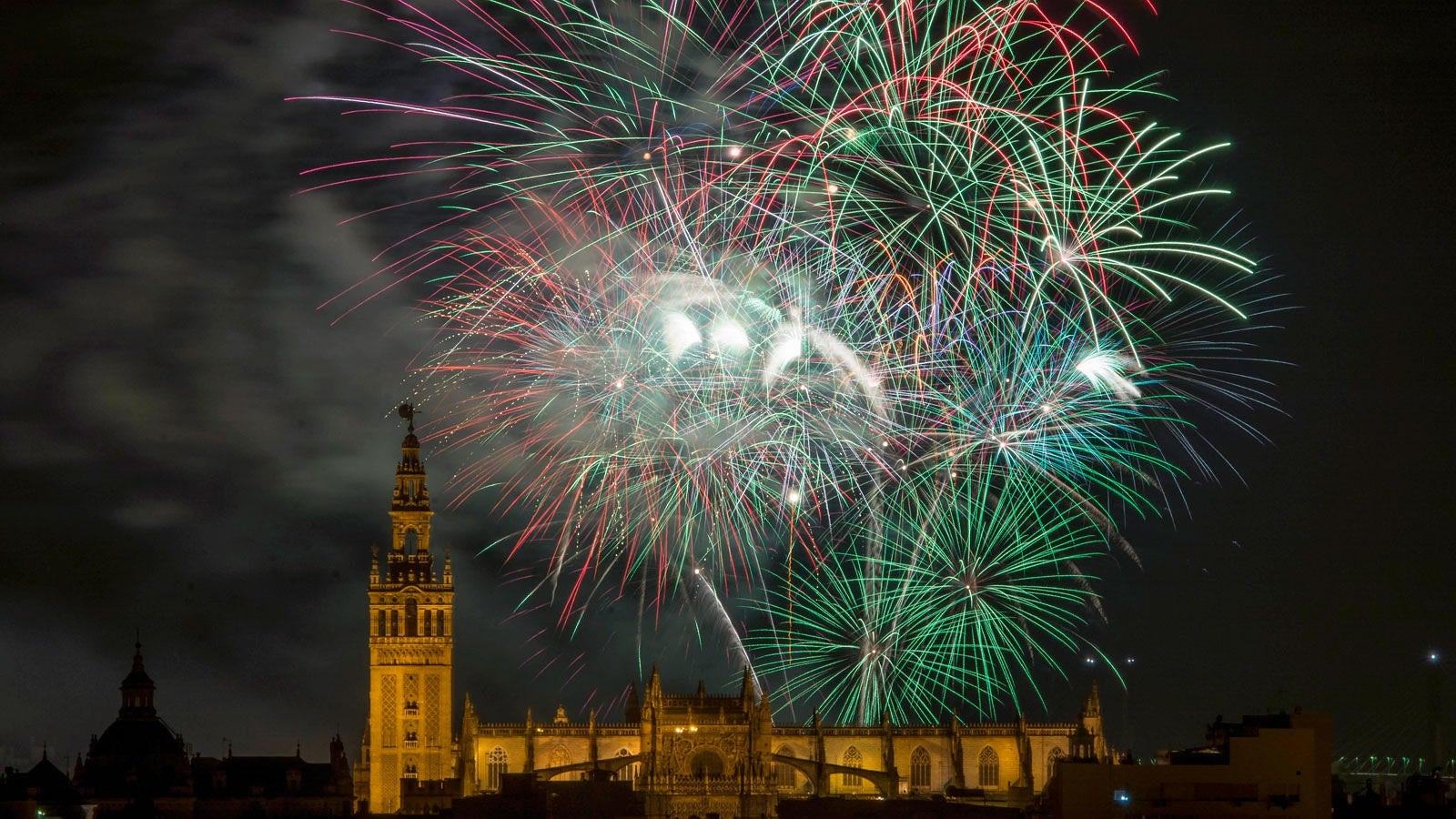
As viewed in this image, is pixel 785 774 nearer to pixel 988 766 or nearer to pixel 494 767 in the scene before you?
pixel 988 766

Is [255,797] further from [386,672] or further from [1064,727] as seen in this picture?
[1064,727]

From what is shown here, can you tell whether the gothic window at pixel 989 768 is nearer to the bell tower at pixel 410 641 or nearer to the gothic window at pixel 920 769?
the gothic window at pixel 920 769

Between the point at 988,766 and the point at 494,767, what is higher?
the point at 494,767

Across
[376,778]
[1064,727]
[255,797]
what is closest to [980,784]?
[1064,727]

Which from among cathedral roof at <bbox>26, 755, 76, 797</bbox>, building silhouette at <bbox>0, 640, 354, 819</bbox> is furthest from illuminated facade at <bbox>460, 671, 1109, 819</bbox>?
cathedral roof at <bbox>26, 755, 76, 797</bbox>

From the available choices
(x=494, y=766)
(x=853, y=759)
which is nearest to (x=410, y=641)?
(x=494, y=766)

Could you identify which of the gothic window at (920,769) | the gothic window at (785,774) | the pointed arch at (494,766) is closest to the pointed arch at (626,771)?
the pointed arch at (494,766)
